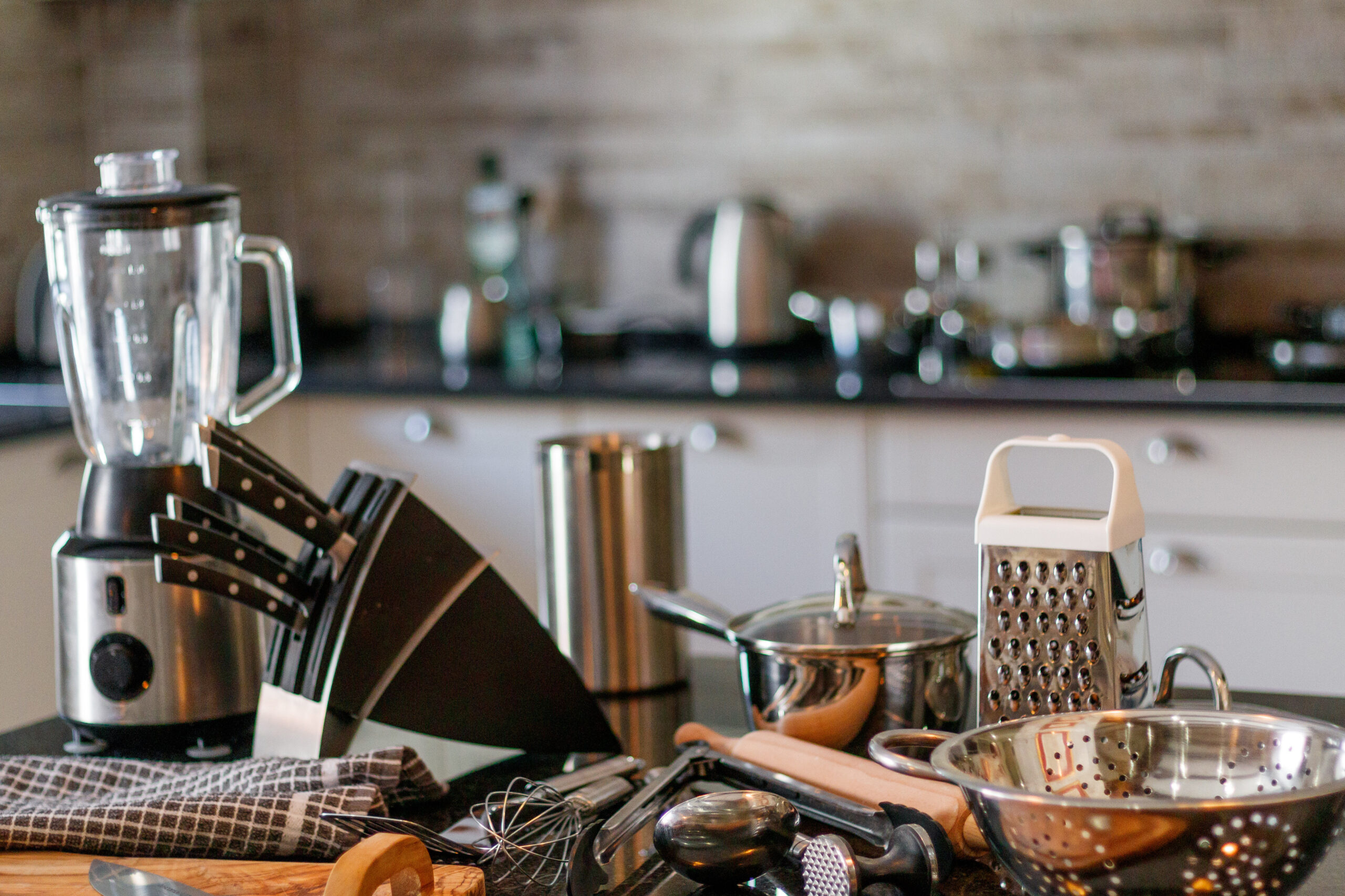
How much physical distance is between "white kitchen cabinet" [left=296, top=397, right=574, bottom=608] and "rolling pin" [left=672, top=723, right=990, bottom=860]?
1.75 m

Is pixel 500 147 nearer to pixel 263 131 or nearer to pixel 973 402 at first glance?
pixel 263 131

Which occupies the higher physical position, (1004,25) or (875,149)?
(1004,25)

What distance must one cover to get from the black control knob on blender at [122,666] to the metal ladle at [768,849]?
1.61ft

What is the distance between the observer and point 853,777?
0.92 metres

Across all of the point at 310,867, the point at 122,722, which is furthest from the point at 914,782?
the point at 122,722

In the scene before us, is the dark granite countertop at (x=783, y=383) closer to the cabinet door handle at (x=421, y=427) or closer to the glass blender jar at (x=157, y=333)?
the cabinet door handle at (x=421, y=427)

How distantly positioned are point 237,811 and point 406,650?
180 millimetres

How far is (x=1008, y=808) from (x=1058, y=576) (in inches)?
9.3

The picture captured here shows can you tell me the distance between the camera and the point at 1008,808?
0.71 meters

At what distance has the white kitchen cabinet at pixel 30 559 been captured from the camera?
7.91ft

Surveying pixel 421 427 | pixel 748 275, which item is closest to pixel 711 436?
pixel 748 275

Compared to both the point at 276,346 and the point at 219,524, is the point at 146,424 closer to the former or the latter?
the point at 276,346

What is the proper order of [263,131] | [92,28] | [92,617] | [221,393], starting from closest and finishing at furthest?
[92,617] → [221,393] → [92,28] → [263,131]

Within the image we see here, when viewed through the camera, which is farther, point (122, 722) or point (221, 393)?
point (221, 393)
